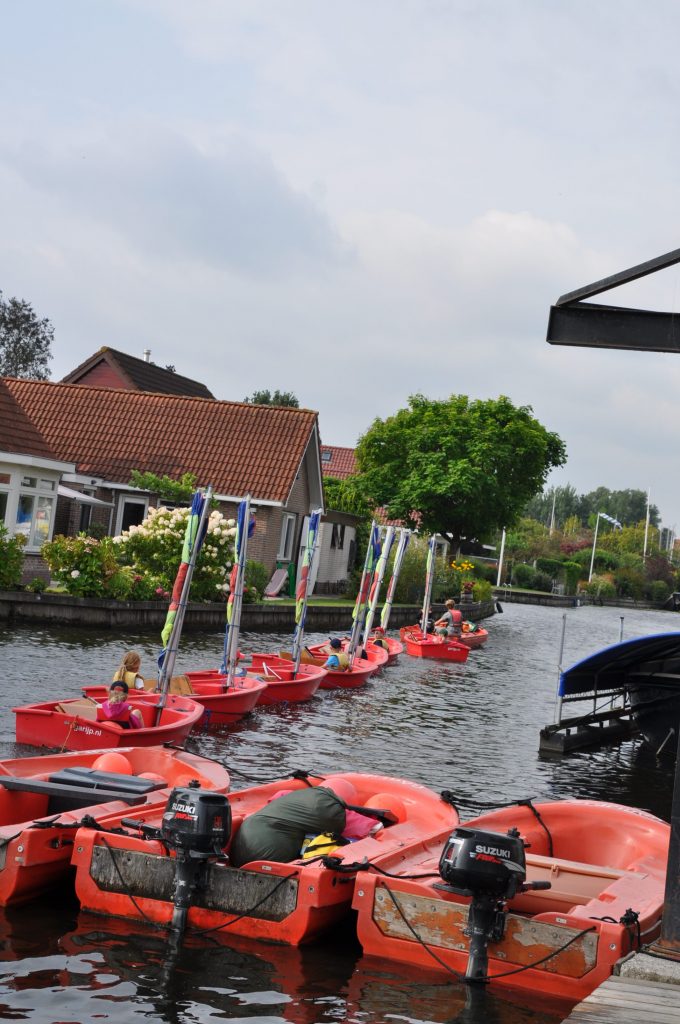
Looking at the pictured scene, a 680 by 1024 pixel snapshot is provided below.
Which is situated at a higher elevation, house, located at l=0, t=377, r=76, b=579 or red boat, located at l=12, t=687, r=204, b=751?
house, located at l=0, t=377, r=76, b=579

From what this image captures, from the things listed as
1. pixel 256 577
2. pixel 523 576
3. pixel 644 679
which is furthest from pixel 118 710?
pixel 523 576

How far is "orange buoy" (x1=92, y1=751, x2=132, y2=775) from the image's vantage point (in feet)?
35.5

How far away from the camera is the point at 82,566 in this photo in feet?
87.7

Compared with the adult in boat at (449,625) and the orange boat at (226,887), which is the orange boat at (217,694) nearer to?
the orange boat at (226,887)

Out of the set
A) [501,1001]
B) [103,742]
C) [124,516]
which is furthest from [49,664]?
[124,516]

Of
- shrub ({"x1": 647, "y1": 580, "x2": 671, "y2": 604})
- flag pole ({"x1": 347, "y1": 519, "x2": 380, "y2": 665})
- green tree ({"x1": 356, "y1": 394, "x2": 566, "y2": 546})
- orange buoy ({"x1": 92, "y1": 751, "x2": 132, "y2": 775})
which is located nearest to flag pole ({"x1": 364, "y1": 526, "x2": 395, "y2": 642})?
flag pole ({"x1": 347, "y1": 519, "x2": 380, "y2": 665})

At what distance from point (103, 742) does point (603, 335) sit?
8144mm

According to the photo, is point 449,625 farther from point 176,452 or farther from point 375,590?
point 176,452

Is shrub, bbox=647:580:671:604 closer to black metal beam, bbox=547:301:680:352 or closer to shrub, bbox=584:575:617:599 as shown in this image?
shrub, bbox=584:575:617:599

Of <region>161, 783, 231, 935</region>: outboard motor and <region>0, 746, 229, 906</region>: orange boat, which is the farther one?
<region>0, 746, 229, 906</region>: orange boat

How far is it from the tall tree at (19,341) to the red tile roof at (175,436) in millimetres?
35722

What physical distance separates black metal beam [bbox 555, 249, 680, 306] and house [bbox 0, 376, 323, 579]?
2921 centimetres

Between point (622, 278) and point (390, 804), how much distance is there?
548 cm

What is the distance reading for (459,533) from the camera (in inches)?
2462
